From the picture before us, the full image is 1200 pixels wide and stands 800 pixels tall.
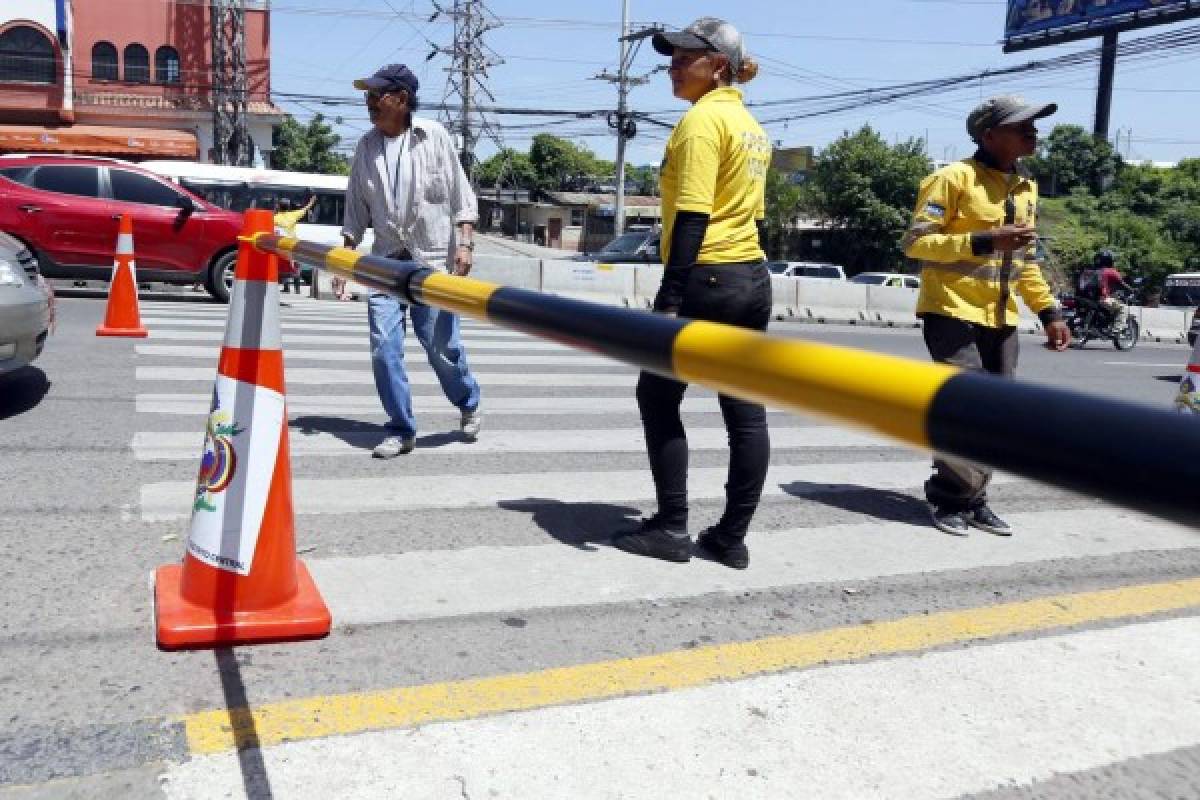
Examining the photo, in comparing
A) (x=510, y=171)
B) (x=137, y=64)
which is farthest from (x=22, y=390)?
(x=510, y=171)

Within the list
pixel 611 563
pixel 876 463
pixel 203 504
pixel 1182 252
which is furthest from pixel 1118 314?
pixel 1182 252

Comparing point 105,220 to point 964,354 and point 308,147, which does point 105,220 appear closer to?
point 964,354

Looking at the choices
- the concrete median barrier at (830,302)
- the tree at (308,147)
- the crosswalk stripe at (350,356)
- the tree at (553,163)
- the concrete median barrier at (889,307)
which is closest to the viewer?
the crosswalk stripe at (350,356)

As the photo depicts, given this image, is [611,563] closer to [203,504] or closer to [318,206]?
[203,504]

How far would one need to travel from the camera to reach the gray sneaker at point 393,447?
551cm

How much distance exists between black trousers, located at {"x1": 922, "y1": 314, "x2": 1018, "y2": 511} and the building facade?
130ft

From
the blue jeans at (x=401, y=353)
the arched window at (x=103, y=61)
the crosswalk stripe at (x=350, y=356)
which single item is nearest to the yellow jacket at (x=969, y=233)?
the blue jeans at (x=401, y=353)

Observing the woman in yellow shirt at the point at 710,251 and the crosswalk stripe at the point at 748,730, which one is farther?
the woman in yellow shirt at the point at 710,251

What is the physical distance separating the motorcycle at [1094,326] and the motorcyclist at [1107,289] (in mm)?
64

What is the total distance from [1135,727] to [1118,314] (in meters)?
19.8

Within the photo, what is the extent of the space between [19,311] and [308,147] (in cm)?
8058

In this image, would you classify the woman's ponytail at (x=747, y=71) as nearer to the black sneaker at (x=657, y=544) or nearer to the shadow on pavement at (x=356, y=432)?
the black sneaker at (x=657, y=544)

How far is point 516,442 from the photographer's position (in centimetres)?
612

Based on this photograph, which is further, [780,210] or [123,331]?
[780,210]
